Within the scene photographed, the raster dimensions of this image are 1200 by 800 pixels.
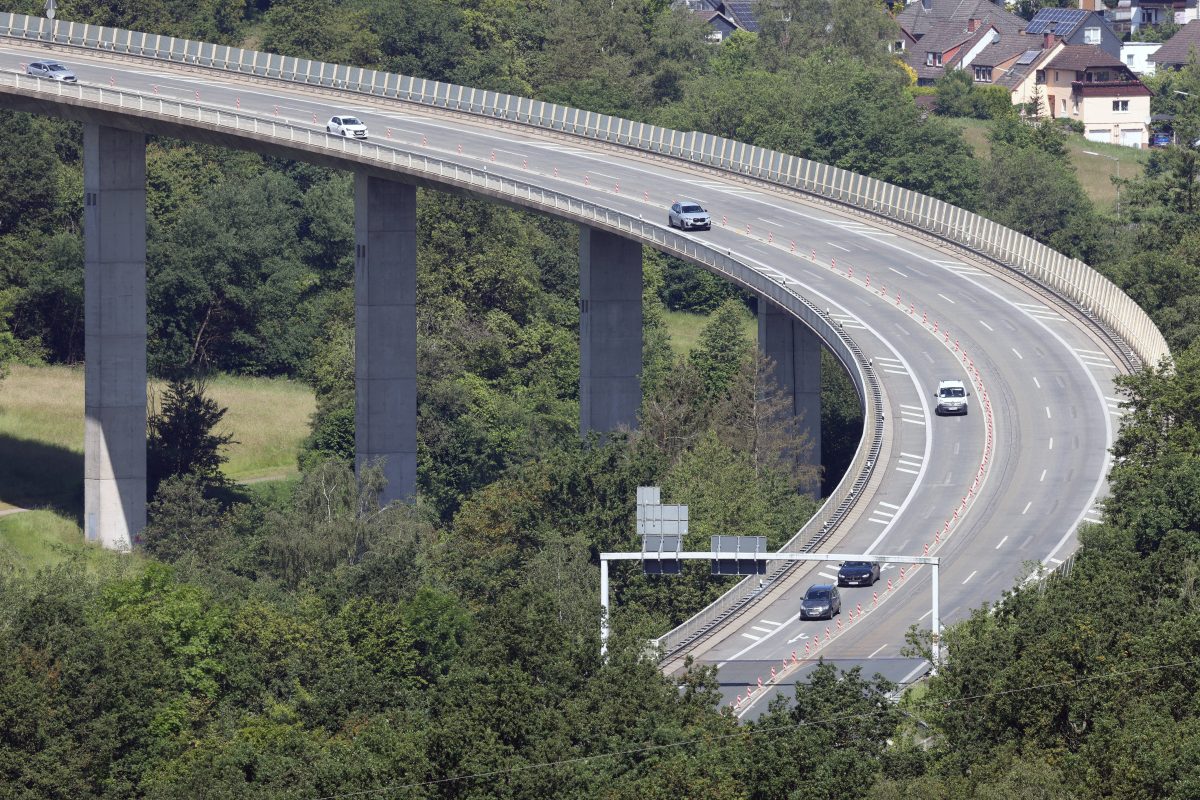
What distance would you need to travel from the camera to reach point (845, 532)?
10506 centimetres

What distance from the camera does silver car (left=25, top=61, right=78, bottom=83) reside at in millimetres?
134125

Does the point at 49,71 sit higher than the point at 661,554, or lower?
higher

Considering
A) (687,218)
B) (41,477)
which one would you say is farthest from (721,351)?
(41,477)

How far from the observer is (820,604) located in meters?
95.8

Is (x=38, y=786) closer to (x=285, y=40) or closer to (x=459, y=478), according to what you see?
(x=459, y=478)

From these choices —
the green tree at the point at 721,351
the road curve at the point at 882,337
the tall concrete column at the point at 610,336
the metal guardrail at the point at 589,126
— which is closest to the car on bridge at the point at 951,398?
the road curve at the point at 882,337

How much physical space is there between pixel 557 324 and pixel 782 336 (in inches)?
1429

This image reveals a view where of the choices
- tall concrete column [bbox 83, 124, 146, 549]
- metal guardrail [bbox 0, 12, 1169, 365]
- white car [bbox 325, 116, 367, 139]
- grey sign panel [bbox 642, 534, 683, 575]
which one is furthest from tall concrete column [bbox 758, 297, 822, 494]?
grey sign panel [bbox 642, 534, 683, 575]

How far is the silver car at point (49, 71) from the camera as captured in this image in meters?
134

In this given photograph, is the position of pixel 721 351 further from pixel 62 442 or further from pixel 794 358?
pixel 62 442

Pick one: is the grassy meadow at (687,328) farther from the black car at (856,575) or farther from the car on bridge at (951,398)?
the black car at (856,575)

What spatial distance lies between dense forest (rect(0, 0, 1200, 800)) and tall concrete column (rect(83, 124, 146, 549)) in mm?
2457

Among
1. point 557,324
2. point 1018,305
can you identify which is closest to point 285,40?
point 557,324

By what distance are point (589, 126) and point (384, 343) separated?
26769 mm
